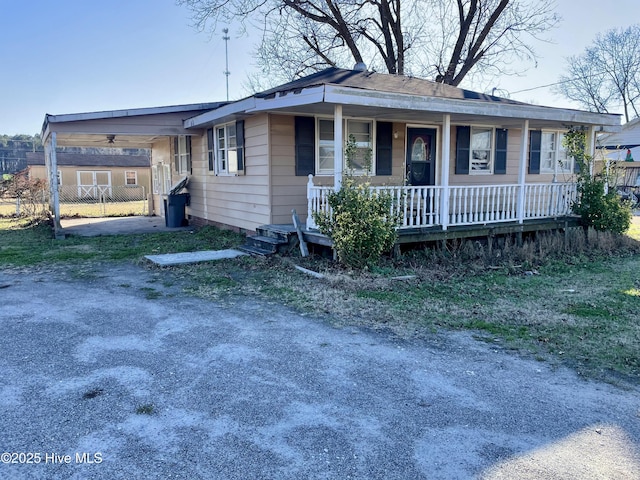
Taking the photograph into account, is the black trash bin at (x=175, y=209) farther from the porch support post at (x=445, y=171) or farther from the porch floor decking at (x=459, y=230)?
the porch support post at (x=445, y=171)

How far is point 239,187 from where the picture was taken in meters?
10.8

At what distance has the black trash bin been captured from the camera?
45.1ft

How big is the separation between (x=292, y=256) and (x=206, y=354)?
14.4 ft

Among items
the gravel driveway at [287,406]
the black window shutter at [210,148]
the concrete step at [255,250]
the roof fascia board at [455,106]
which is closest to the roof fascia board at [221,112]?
the black window shutter at [210,148]

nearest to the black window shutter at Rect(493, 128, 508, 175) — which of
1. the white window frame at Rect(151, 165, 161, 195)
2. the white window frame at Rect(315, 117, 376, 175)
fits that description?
the white window frame at Rect(315, 117, 376, 175)

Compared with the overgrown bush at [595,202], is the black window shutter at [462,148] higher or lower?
higher

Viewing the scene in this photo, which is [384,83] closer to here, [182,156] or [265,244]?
[265,244]

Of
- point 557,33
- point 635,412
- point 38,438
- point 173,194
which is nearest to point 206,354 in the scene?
point 38,438

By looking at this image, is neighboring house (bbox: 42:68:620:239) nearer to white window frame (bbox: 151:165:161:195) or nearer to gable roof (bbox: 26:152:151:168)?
white window frame (bbox: 151:165:161:195)

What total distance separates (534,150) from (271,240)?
8041 mm

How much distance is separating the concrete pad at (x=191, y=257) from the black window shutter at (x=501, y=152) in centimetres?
719

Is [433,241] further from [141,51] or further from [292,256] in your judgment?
[141,51]

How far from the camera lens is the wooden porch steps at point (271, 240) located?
8.70m

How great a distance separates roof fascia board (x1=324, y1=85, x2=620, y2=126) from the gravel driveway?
387 cm
